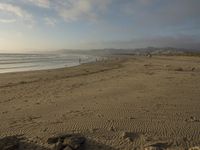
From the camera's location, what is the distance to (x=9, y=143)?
5.98 metres

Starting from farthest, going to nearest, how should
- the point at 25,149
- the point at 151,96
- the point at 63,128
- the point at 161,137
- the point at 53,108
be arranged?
the point at 151,96 → the point at 53,108 → the point at 63,128 → the point at 161,137 → the point at 25,149

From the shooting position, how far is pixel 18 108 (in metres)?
9.89

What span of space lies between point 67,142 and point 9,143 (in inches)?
63.3

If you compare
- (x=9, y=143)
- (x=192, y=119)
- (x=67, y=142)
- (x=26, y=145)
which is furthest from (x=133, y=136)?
(x=9, y=143)

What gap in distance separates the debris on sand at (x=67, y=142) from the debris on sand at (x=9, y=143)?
86cm

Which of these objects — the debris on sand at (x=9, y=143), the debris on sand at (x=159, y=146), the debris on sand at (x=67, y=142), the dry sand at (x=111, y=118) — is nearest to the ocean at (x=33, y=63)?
the dry sand at (x=111, y=118)

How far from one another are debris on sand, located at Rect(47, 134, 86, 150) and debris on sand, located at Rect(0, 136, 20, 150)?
0.86 metres

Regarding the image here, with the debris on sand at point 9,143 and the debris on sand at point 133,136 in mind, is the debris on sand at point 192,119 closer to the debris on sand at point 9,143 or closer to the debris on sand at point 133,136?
the debris on sand at point 133,136

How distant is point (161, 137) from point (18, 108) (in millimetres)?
6418

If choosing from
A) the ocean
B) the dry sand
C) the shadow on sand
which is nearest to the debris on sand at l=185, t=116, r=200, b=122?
the dry sand

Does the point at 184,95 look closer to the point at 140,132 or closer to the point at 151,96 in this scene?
the point at 151,96

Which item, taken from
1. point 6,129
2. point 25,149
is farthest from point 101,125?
point 6,129

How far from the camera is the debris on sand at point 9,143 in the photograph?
5765 millimetres

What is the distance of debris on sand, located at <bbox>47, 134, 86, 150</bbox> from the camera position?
5.68 meters
